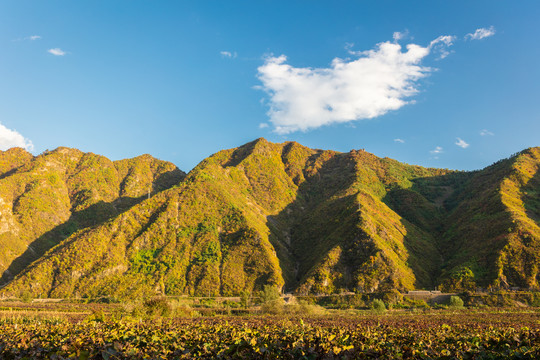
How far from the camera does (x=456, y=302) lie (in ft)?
242

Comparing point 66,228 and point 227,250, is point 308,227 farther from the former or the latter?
point 66,228

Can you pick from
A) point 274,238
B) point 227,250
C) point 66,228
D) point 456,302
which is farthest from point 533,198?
point 66,228

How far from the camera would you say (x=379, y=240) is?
10519 centimetres

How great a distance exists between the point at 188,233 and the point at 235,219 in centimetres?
1864

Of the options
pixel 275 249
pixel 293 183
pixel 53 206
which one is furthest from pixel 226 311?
pixel 53 206

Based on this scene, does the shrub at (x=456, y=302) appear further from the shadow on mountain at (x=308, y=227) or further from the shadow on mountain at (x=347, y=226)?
the shadow on mountain at (x=308, y=227)

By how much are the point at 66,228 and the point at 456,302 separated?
167 m

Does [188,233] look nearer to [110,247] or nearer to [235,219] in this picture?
[235,219]

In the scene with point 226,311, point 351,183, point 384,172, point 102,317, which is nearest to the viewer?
point 102,317

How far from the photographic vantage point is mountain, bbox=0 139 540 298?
94.7 m

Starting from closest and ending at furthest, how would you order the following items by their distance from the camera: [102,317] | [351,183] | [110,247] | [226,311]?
[102,317], [226,311], [110,247], [351,183]

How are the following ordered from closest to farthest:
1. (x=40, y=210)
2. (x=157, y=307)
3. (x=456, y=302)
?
(x=157, y=307) < (x=456, y=302) < (x=40, y=210)

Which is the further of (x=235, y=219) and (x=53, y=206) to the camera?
(x=53, y=206)

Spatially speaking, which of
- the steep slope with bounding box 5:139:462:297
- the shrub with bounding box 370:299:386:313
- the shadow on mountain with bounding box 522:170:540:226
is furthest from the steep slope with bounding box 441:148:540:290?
the shrub with bounding box 370:299:386:313
